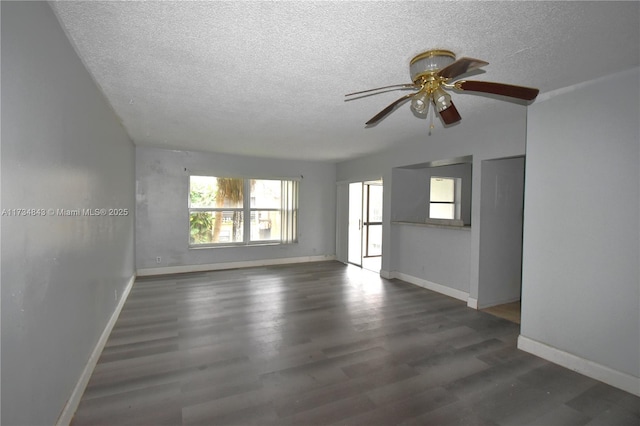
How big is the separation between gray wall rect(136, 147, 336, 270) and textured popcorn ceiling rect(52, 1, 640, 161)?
8.50 feet

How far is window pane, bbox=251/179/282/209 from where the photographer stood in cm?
629

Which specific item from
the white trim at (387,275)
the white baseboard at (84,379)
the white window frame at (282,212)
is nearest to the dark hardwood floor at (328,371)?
the white baseboard at (84,379)

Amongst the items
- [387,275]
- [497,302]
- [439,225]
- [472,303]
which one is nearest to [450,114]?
[439,225]

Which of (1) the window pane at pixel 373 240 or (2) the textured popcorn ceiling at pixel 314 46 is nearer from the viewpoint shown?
(2) the textured popcorn ceiling at pixel 314 46

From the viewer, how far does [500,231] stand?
3.97 meters

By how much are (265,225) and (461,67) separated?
213 inches

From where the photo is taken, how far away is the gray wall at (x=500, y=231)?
3.84 metres

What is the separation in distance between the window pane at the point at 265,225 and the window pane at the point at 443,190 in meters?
3.57

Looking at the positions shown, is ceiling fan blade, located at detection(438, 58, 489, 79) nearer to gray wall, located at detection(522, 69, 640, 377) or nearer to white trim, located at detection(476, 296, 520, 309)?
gray wall, located at detection(522, 69, 640, 377)

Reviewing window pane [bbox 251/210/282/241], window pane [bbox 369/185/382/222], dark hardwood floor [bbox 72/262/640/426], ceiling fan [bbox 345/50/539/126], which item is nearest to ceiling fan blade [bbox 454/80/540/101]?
ceiling fan [bbox 345/50/539/126]

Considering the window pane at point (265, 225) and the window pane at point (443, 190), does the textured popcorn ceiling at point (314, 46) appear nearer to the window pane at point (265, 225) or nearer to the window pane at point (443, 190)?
the window pane at point (265, 225)

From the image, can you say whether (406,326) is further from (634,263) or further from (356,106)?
Answer: (356,106)

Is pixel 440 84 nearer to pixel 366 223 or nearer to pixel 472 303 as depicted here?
pixel 472 303

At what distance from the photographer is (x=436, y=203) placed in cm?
664
